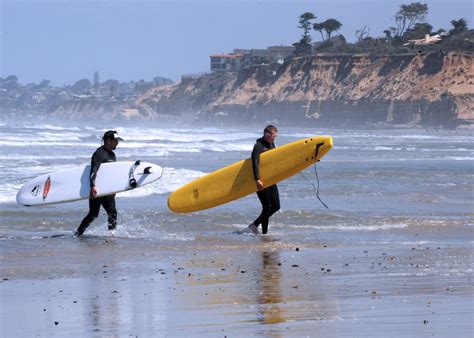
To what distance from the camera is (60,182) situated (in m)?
12.7

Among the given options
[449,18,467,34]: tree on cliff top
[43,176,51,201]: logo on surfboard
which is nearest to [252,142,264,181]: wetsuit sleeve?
[43,176,51,201]: logo on surfboard

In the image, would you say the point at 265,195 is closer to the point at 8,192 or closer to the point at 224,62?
the point at 8,192

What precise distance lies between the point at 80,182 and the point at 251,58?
138m

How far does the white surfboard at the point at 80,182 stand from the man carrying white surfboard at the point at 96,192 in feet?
0.60

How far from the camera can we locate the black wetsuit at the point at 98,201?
11703 mm

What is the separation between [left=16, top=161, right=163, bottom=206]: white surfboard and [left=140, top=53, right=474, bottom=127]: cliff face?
6981 centimetres

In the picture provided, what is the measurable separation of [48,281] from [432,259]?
3430 mm

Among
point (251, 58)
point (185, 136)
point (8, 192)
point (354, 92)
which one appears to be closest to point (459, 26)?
point (354, 92)

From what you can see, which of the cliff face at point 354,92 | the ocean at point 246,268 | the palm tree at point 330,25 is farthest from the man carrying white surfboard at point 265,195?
the palm tree at point 330,25

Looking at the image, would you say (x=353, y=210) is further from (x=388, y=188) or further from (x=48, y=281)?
(x=48, y=281)

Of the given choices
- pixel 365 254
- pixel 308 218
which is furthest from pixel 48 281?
pixel 308 218

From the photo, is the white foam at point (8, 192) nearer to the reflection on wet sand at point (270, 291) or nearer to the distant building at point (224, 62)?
the reflection on wet sand at point (270, 291)

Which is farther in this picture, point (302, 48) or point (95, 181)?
point (302, 48)

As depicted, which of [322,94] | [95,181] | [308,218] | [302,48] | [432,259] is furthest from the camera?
[302,48]
